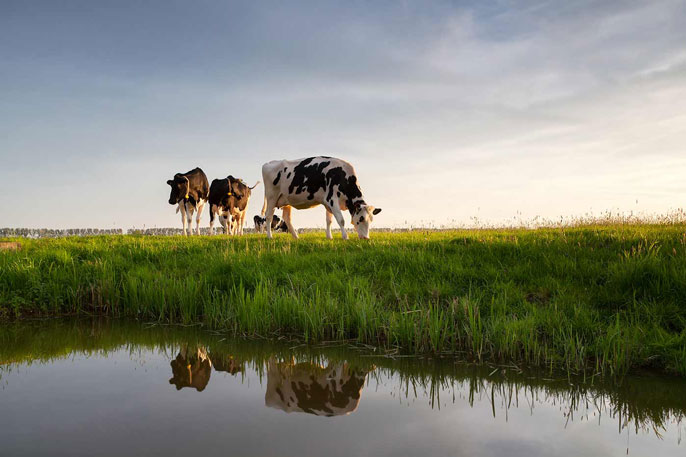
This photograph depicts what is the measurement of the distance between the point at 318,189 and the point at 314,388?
38.0 feet

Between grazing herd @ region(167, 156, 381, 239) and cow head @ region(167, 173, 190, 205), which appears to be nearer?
grazing herd @ region(167, 156, 381, 239)

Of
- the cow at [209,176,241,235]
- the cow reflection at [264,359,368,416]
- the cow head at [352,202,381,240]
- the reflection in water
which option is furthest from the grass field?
the cow at [209,176,241,235]

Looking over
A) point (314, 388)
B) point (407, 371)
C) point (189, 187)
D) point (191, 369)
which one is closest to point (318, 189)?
point (189, 187)

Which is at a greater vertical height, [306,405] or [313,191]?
[313,191]

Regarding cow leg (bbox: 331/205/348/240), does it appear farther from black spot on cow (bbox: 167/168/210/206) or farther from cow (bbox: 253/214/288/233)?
cow (bbox: 253/214/288/233)

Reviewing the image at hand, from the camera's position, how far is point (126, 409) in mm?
4277

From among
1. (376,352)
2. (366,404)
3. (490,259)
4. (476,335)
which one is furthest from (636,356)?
(490,259)

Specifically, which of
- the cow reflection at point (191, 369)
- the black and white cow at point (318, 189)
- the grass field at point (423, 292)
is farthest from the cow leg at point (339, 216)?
the cow reflection at point (191, 369)

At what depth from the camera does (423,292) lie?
27.2 ft

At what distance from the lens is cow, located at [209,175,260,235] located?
24203 millimetres

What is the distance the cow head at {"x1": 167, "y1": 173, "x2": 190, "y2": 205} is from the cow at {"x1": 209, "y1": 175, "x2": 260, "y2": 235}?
1.96 metres

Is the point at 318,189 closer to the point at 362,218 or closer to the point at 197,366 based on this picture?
the point at 362,218

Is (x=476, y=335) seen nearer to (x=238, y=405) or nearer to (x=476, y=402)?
(x=476, y=402)

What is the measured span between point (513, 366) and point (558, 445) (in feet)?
6.55
